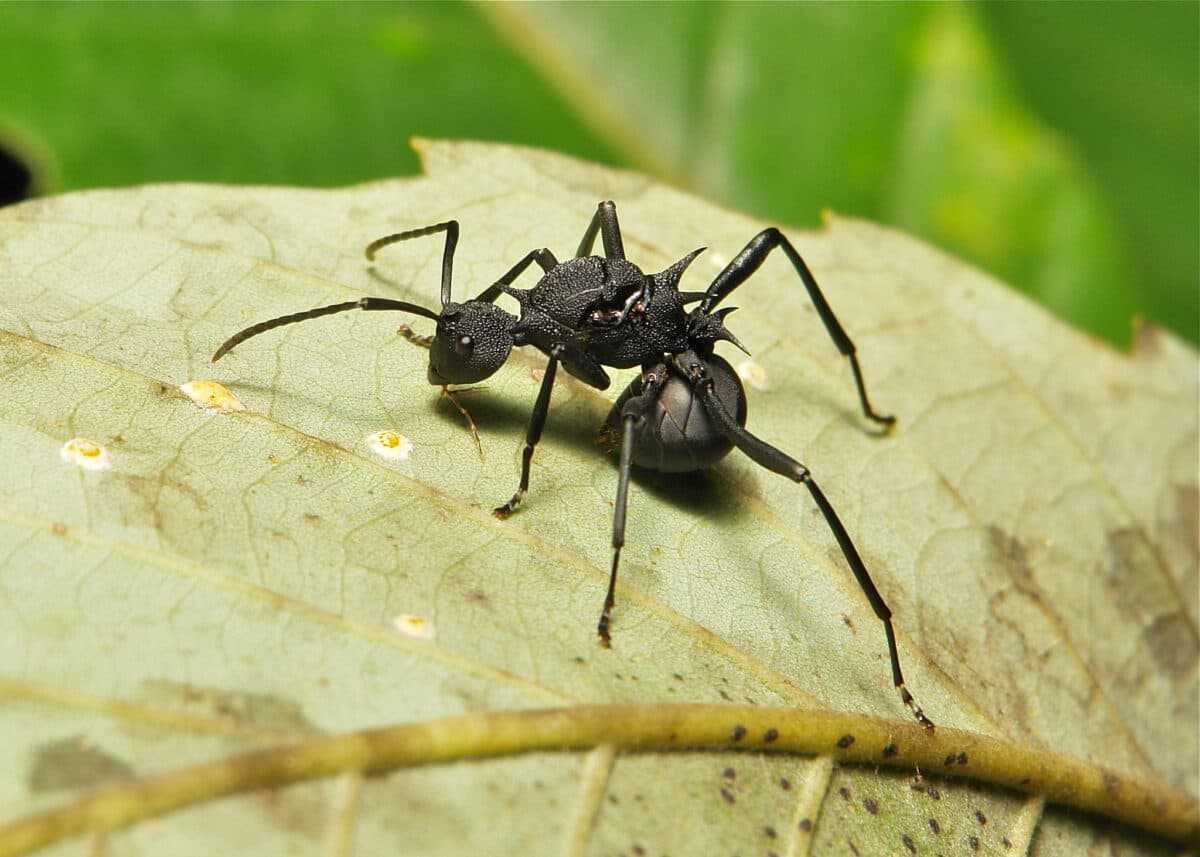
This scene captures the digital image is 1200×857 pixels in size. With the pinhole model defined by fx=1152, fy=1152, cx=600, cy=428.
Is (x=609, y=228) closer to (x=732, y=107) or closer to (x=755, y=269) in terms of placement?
(x=755, y=269)

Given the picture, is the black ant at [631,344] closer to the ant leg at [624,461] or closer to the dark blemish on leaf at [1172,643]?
the ant leg at [624,461]

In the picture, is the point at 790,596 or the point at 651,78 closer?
the point at 790,596

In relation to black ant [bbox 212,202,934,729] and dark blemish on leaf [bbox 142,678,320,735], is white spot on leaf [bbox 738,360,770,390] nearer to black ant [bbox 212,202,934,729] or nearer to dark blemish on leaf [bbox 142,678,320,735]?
black ant [bbox 212,202,934,729]

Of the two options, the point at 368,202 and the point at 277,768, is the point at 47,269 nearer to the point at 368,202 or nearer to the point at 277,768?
the point at 368,202

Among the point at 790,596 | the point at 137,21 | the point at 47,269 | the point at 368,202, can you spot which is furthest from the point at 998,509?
the point at 137,21

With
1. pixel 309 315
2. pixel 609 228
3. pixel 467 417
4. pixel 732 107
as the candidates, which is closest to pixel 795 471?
pixel 467 417

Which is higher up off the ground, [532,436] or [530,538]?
[532,436]

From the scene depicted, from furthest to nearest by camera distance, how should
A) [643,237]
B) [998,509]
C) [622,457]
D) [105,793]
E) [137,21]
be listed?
[137,21] < [643,237] < [998,509] < [622,457] < [105,793]
